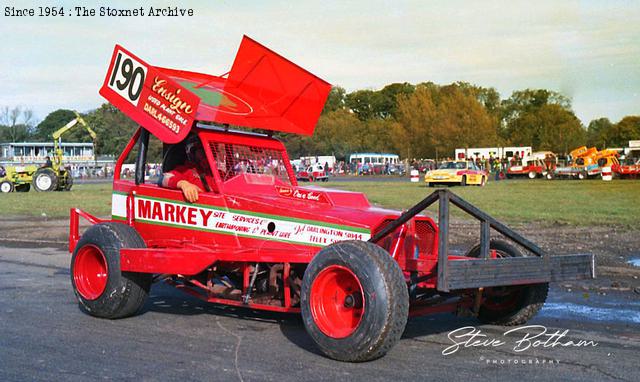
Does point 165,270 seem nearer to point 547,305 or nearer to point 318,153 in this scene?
point 547,305

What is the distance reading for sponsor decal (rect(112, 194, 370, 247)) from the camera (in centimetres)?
657

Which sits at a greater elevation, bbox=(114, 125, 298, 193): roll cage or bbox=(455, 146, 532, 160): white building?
bbox=(455, 146, 532, 160): white building

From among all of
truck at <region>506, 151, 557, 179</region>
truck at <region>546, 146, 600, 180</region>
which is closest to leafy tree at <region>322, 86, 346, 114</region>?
truck at <region>506, 151, 557, 179</region>

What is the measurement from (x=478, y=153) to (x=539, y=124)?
8.36 m

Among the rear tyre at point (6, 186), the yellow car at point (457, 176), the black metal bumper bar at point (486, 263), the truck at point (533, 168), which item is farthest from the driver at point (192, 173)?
the truck at point (533, 168)

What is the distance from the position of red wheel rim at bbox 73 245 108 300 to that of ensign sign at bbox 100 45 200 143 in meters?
1.39

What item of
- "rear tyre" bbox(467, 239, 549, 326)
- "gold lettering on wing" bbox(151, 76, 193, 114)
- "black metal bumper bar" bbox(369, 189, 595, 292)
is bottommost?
"rear tyre" bbox(467, 239, 549, 326)

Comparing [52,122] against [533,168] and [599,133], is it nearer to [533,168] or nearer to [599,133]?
[599,133]

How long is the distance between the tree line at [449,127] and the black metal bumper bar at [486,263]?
223 feet

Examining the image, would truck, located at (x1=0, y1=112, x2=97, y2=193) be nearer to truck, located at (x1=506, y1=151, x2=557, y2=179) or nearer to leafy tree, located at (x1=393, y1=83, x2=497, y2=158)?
truck, located at (x1=506, y1=151, x2=557, y2=179)

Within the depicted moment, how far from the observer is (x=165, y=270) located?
7184mm

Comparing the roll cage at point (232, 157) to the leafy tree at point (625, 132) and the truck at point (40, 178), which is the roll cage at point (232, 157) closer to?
the truck at point (40, 178)

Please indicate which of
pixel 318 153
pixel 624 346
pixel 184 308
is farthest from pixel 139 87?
pixel 318 153

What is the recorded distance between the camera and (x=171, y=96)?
7582mm
